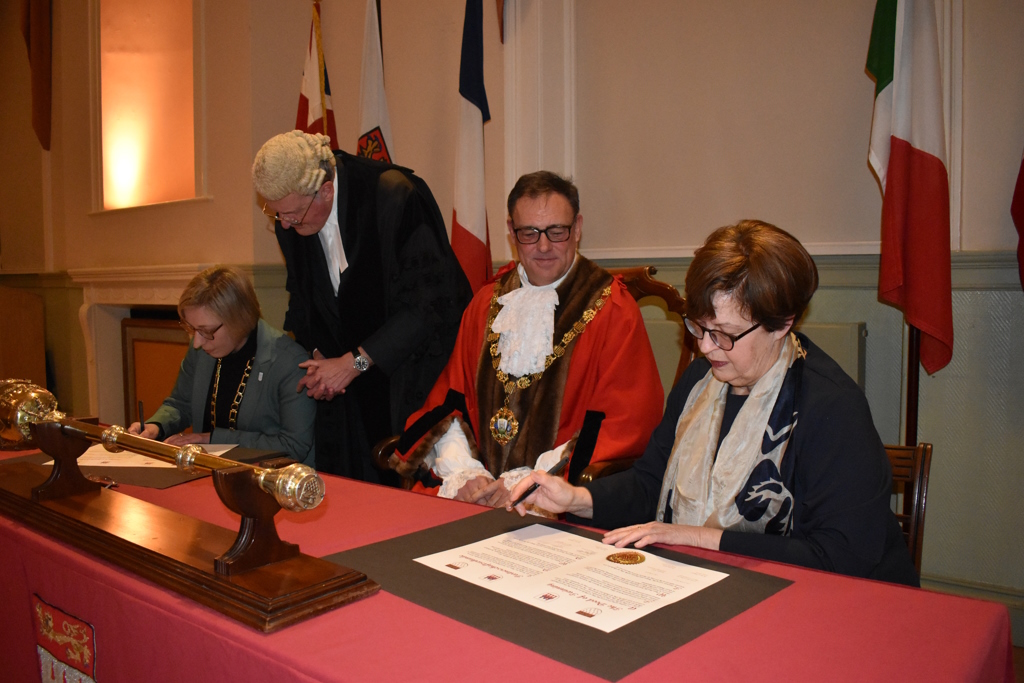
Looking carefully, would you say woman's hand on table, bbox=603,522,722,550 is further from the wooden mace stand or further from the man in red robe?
the man in red robe

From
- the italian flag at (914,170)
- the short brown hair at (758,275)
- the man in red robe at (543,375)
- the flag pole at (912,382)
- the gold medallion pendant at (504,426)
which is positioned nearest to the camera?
the short brown hair at (758,275)

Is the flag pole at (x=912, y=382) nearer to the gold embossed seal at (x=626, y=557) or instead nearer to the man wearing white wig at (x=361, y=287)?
the man wearing white wig at (x=361, y=287)

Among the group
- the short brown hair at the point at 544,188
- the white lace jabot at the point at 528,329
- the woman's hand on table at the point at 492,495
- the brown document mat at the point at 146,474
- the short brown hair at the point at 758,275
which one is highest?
the short brown hair at the point at 544,188

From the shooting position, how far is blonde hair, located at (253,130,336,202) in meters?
2.74

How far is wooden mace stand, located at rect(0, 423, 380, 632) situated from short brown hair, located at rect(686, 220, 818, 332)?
0.85 metres

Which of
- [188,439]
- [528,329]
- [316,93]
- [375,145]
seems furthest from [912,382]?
[316,93]

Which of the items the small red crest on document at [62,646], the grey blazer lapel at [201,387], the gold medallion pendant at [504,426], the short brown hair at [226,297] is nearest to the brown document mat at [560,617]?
the small red crest on document at [62,646]

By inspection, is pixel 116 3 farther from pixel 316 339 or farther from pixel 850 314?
pixel 850 314

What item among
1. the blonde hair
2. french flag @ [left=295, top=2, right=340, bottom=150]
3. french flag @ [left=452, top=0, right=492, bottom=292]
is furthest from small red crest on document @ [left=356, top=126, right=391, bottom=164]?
the blonde hair

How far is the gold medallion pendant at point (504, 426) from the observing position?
2523 mm

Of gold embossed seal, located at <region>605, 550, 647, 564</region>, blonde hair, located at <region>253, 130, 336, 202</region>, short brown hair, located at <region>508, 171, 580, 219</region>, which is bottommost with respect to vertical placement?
gold embossed seal, located at <region>605, 550, 647, 564</region>

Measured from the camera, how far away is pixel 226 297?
9.61 ft

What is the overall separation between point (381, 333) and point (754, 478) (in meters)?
1.59

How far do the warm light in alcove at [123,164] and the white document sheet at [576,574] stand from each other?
5.92m
